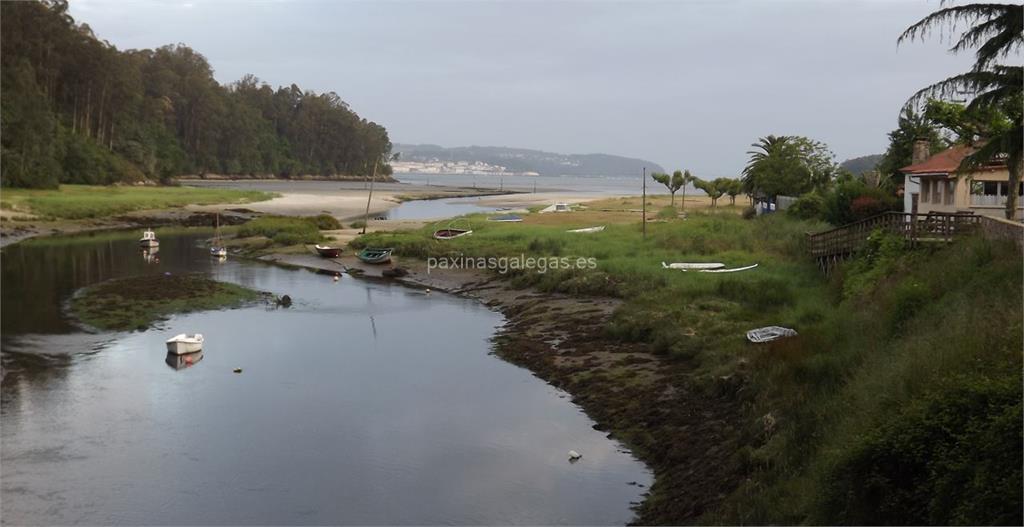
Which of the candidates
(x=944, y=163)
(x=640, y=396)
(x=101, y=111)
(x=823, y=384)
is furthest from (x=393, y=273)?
(x=101, y=111)

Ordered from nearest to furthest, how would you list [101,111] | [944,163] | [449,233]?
1. [944,163]
2. [449,233]
3. [101,111]

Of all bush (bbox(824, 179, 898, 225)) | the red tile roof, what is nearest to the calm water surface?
bush (bbox(824, 179, 898, 225))

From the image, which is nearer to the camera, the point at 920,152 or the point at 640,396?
the point at 640,396

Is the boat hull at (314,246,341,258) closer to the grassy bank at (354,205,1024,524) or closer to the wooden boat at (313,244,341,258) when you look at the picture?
the wooden boat at (313,244,341,258)

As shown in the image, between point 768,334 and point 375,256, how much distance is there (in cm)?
3474

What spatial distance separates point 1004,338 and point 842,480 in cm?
381

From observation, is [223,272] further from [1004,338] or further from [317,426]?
[1004,338]

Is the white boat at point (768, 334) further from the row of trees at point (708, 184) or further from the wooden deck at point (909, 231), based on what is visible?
the row of trees at point (708, 184)

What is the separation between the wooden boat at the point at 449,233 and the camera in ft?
204

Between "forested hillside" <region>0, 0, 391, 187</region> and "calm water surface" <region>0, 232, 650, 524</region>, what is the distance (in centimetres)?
5853

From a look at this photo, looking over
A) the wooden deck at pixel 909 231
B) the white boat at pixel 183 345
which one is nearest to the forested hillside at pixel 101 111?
the white boat at pixel 183 345

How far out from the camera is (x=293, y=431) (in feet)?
77.5

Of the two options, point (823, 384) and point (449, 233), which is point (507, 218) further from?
point (823, 384)

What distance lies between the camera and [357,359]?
32188mm
